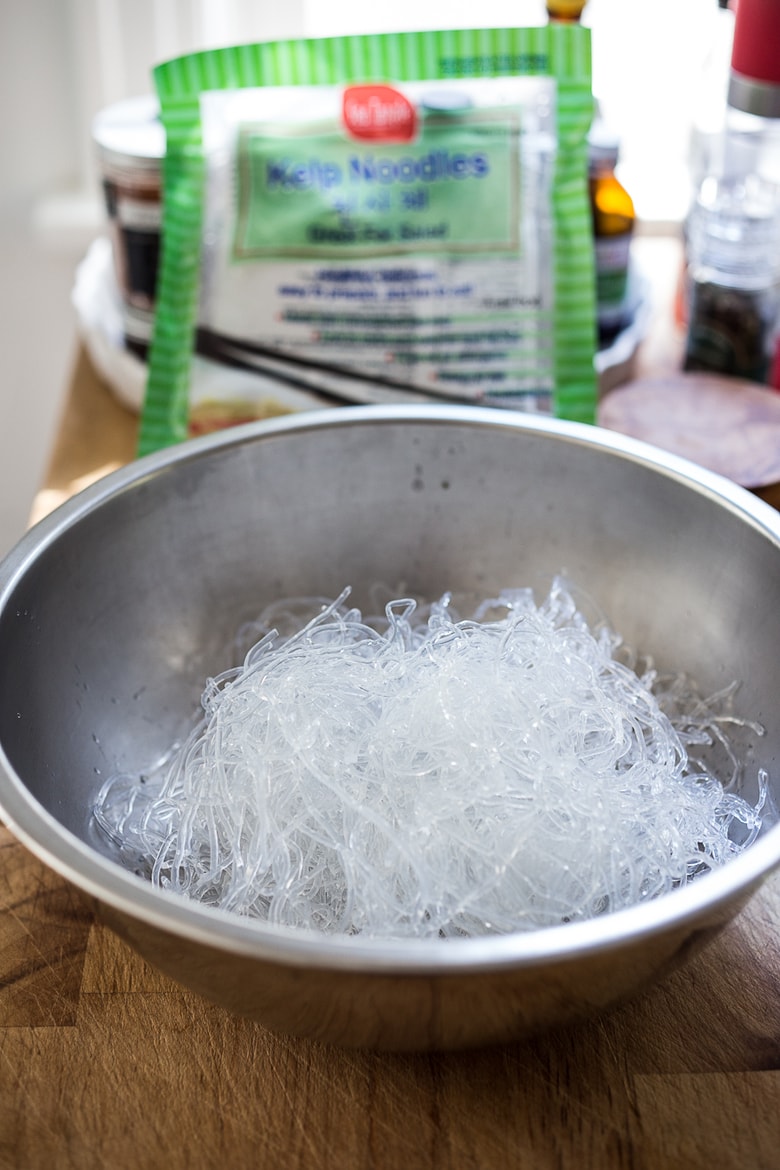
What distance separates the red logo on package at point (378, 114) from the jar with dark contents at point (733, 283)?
29 centimetres

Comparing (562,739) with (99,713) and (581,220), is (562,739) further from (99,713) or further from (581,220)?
(581,220)

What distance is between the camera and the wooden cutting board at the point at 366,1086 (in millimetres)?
550

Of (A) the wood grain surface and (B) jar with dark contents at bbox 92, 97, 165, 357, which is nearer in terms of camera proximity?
(A) the wood grain surface

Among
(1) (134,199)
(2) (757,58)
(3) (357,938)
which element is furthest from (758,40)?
(3) (357,938)

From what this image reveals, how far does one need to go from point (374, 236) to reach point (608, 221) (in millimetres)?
215

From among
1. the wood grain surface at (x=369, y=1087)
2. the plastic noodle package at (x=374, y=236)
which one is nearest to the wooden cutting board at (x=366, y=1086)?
the wood grain surface at (x=369, y=1087)

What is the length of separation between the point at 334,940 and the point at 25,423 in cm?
132

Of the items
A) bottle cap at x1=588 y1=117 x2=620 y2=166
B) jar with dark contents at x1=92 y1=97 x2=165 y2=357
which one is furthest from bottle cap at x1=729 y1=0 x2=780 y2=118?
jar with dark contents at x1=92 y1=97 x2=165 y2=357

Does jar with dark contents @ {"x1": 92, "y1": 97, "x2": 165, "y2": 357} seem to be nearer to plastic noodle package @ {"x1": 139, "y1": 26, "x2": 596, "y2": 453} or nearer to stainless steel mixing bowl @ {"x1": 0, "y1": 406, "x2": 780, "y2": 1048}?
plastic noodle package @ {"x1": 139, "y1": 26, "x2": 596, "y2": 453}

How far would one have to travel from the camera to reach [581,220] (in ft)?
3.14

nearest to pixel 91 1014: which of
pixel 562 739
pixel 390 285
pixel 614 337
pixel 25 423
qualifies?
pixel 562 739

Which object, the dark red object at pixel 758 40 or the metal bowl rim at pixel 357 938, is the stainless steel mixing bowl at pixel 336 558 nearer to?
the metal bowl rim at pixel 357 938

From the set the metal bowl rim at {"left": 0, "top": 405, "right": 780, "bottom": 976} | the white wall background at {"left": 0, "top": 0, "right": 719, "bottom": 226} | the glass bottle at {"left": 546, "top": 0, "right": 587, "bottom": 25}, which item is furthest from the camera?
the white wall background at {"left": 0, "top": 0, "right": 719, "bottom": 226}

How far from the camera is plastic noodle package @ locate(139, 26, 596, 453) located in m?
0.94
